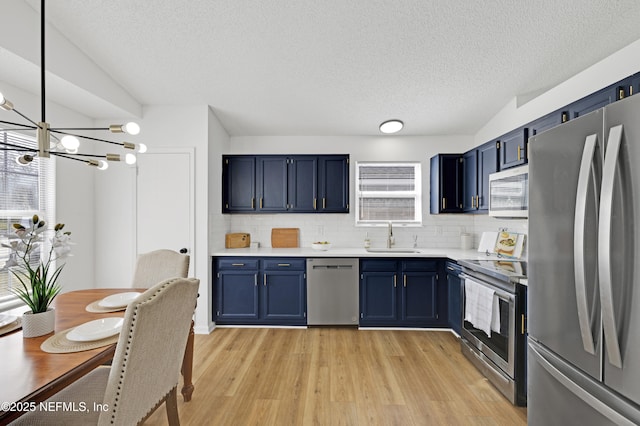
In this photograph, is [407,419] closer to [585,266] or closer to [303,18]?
[585,266]

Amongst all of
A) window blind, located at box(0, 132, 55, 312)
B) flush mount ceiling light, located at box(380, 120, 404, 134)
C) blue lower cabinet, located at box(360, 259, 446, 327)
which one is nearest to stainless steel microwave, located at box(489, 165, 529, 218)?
blue lower cabinet, located at box(360, 259, 446, 327)

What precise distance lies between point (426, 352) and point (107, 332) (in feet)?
8.99

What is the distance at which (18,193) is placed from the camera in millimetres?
2643

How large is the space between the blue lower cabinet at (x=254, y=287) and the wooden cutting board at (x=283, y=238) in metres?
0.61

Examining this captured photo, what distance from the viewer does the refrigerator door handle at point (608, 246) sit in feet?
3.44

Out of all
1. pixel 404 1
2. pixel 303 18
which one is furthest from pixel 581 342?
pixel 303 18

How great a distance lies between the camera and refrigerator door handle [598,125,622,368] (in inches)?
41.3

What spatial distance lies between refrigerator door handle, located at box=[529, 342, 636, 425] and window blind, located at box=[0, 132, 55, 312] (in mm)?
3816

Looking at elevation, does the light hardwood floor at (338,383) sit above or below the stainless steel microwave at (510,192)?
below

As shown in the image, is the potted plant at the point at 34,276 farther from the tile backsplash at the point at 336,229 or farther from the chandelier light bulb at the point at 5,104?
the tile backsplash at the point at 336,229

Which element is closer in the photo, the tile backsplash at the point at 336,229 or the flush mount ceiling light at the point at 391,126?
the flush mount ceiling light at the point at 391,126

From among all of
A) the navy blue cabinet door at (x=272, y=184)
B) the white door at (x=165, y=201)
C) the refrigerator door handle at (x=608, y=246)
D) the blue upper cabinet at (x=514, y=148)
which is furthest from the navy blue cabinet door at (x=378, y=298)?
the refrigerator door handle at (x=608, y=246)

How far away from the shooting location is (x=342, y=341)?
321 centimetres

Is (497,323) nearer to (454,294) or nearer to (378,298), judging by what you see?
(454,294)
